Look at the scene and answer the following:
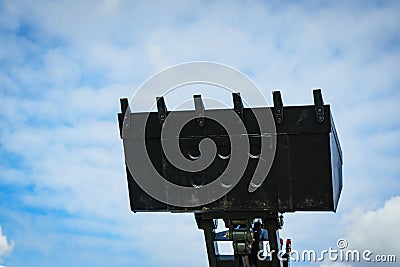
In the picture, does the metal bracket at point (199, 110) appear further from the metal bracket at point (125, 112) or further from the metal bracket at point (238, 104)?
the metal bracket at point (125, 112)

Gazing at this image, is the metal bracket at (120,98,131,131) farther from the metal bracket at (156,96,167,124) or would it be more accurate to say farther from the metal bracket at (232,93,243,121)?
the metal bracket at (232,93,243,121)

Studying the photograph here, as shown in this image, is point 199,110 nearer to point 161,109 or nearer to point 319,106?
point 161,109

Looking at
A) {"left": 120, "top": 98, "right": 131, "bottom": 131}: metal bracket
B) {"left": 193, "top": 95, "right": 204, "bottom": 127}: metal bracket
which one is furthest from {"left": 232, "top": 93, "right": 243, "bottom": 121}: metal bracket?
{"left": 120, "top": 98, "right": 131, "bottom": 131}: metal bracket

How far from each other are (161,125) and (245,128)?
1.63 feet

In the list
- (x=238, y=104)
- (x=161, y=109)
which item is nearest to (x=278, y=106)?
(x=238, y=104)

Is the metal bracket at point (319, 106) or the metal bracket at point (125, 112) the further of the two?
the metal bracket at point (125, 112)

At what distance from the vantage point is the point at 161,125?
3703 mm

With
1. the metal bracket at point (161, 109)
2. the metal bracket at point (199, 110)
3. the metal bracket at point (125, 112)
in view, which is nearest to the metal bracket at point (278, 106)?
the metal bracket at point (199, 110)

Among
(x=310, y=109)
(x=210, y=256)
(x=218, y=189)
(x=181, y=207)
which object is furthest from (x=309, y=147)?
(x=210, y=256)

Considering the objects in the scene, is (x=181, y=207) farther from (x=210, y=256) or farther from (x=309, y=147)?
(x=309, y=147)

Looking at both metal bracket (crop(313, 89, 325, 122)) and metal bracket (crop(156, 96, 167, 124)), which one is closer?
metal bracket (crop(313, 89, 325, 122))

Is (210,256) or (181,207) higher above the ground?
(181,207)

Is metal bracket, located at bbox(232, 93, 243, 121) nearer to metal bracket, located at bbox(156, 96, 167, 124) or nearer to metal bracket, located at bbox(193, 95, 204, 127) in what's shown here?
metal bracket, located at bbox(193, 95, 204, 127)

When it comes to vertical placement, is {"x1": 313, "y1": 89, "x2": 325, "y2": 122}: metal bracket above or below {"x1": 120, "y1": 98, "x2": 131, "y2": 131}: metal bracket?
below
